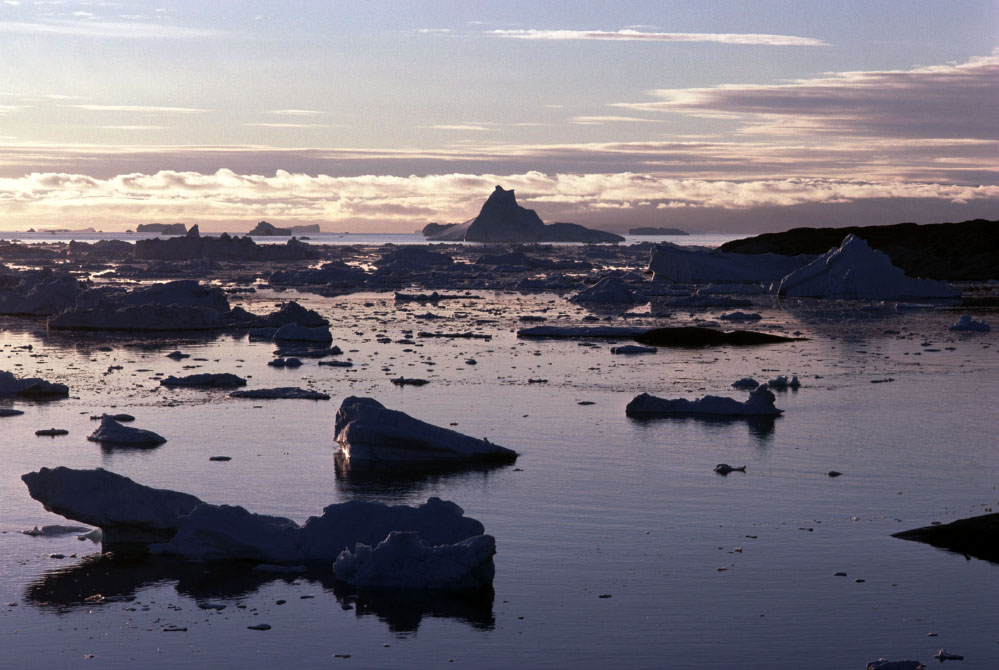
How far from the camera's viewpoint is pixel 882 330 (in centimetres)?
3322

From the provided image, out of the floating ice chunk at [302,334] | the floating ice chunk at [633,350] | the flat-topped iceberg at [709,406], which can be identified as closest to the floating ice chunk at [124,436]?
the flat-topped iceberg at [709,406]

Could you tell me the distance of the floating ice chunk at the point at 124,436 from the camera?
1526 centimetres

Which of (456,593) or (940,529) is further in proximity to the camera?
(940,529)

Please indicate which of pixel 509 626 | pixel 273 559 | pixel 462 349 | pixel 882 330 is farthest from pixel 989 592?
pixel 882 330

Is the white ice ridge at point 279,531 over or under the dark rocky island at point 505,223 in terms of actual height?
under

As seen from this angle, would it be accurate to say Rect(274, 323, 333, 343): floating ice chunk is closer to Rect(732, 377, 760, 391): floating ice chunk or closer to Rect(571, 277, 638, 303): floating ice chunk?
Rect(732, 377, 760, 391): floating ice chunk

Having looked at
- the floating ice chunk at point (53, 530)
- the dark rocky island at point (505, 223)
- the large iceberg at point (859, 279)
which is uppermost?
the dark rocky island at point (505, 223)

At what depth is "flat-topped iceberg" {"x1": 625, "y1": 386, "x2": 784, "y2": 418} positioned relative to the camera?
1775cm

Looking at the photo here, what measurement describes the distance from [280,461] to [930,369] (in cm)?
1522

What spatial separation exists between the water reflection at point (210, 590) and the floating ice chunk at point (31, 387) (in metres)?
10.5

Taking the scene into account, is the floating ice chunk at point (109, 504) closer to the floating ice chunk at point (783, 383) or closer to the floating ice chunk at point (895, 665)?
the floating ice chunk at point (895, 665)

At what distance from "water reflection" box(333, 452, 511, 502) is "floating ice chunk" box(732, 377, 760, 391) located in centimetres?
827

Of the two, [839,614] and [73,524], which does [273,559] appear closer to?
[73,524]

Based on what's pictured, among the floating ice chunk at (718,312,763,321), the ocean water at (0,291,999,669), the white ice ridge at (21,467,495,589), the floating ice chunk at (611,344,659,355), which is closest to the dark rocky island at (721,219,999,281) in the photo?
the floating ice chunk at (718,312,763,321)
